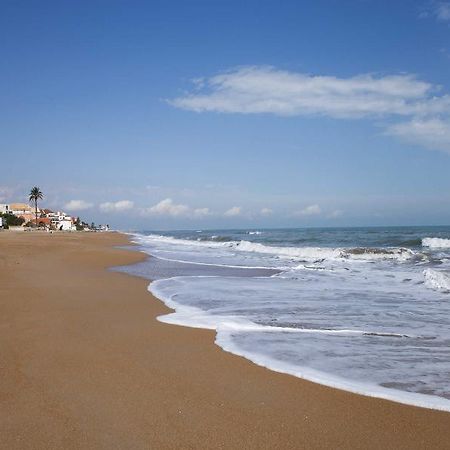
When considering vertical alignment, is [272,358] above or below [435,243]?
below

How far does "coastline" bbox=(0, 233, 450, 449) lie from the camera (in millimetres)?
3039

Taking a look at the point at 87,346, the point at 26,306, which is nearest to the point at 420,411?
the point at 87,346

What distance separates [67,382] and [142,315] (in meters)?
3.34

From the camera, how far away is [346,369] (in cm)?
462

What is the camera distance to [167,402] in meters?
3.62

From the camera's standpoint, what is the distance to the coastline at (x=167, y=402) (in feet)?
9.97

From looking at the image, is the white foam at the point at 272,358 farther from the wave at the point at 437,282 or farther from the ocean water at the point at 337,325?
the wave at the point at 437,282

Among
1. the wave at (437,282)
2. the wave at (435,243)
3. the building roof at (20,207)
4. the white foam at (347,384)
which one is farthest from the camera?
the building roof at (20,207)

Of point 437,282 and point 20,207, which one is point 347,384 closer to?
point 437,282

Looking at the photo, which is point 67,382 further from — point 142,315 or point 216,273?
point 216,273

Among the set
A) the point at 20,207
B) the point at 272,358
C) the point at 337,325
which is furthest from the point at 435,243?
the point at 20,207

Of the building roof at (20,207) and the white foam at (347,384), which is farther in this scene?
the building roof at (20,207)

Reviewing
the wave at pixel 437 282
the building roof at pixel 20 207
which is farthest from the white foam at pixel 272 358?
the building roof at pixel 20 207

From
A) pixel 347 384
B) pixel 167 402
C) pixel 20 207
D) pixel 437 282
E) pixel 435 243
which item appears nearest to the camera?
pixel 167 402
